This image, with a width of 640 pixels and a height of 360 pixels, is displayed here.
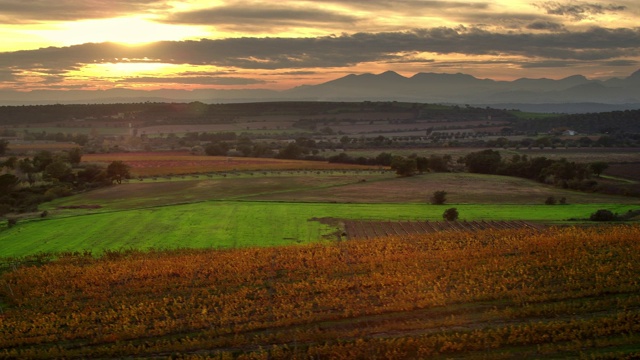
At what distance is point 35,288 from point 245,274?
11.3 metres

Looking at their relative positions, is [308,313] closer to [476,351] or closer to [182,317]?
[182,317]

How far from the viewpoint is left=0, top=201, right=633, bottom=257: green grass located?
43500 mm

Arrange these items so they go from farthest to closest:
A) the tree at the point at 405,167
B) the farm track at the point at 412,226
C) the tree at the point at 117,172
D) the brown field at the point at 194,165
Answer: the brown field at the point at 194,165, the tree at the point at 405,167, the tree at the point at 117,172, the farm track at the point at 412,226

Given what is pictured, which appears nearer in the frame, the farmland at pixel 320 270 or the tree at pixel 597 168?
the farmland at pixel 320 270

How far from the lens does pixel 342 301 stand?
2689 cm

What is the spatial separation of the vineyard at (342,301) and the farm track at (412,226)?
14.9 ft

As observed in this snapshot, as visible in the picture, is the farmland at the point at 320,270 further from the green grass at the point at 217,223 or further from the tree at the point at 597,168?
the tree at the point at 597,168

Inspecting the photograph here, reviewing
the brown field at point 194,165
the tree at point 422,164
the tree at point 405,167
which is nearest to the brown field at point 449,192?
the tree at point 405,167

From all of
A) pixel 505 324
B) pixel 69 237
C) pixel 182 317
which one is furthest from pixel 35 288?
pixel 505 324

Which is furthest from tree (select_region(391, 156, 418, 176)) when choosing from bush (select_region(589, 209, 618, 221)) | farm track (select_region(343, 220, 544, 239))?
bush (select_region(589, 209, 618, 221))

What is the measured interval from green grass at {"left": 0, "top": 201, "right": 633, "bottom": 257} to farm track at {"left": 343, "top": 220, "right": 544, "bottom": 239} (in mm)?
2001

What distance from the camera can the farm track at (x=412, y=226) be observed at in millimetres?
44219

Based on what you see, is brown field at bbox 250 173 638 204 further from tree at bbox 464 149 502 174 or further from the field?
tree at bbox 464 149 502 174

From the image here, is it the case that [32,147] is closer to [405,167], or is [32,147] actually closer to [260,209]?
[405,167]
